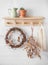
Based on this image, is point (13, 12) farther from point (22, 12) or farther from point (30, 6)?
point (30, 6)

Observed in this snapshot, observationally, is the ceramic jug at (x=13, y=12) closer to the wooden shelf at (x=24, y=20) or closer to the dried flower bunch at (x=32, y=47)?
the wooden shelf at (x=24, y=20)

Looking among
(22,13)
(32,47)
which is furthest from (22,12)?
(32,47)

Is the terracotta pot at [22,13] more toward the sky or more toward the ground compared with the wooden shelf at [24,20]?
more toward the sky

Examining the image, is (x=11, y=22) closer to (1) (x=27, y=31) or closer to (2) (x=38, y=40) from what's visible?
(1) (x=27, y=31)

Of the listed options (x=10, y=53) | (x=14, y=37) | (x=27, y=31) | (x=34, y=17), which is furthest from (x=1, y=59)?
(x=34, y=17)

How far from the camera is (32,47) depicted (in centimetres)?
288

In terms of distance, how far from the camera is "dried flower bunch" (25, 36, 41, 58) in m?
2.88

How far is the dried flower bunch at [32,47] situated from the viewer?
288cm

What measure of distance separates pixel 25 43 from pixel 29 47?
0.08m

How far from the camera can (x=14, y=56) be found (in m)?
2.94

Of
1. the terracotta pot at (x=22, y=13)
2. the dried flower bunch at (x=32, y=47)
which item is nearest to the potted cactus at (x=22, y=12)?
the terracotta pot at (x=22, y=13)

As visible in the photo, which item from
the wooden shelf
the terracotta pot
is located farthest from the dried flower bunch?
the terracotta pot

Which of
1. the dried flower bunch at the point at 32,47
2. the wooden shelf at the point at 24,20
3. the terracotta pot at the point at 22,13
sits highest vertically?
the terracotta pot at the point at 22,13

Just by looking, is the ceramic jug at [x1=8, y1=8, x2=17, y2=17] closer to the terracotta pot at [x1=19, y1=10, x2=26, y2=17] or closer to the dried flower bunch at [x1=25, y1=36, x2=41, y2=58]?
the terracotta pot at [x1=19, y1=10, x2=26, y2=17]
